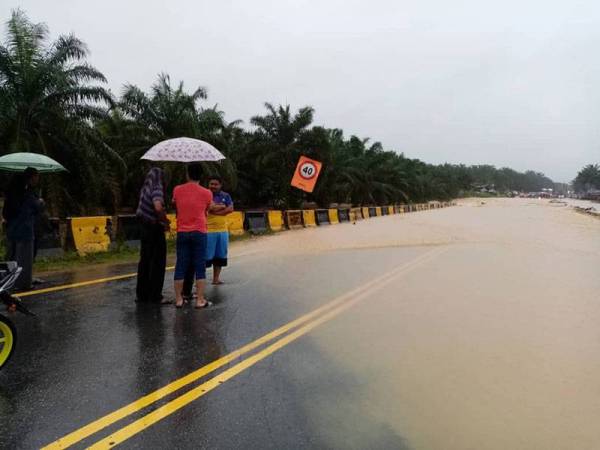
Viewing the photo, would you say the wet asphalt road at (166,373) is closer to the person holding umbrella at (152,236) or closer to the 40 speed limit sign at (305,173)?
the person holding umbrella at (152,236)

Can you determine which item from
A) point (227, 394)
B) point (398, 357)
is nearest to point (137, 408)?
point (227, 394)

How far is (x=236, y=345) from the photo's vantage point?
16.3ft

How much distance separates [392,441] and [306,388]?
3.13 feet

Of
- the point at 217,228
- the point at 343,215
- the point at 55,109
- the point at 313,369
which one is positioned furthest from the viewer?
the point at 343,215

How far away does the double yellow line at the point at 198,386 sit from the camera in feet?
10.3

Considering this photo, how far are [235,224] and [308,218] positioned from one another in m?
7.01

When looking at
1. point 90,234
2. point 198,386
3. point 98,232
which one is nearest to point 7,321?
point 198,386

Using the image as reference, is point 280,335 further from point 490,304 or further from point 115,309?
point 490,304

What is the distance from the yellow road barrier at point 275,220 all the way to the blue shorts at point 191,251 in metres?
13.8

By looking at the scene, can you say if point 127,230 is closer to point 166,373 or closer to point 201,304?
point 201,304

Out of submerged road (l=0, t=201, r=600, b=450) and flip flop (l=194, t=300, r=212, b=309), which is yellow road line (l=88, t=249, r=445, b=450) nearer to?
submerged road (l=0, t=201, r=600, b=450)

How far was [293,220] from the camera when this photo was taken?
897 inches

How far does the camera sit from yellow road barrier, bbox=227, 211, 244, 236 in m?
17.6

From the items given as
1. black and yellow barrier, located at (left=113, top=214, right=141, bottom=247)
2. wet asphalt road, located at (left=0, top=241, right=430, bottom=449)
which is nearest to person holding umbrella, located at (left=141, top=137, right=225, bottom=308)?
wet asphalt road, located at (left=0, top=241, right=430, bottom=449)
